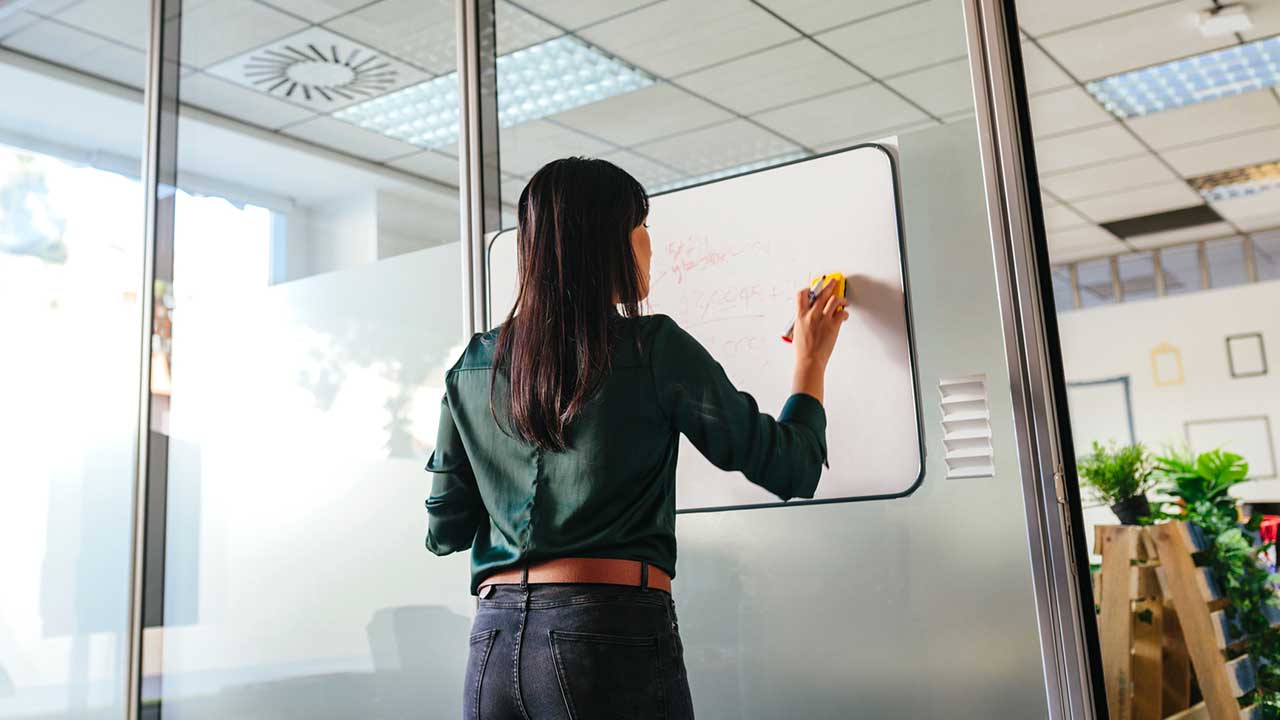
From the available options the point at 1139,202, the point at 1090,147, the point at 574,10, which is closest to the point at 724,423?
the point at 574,10

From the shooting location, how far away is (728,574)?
1.84m

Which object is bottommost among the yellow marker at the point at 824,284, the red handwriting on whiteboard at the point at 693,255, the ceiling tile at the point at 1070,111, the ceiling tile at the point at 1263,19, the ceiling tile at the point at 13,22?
the yellow marker at the point at 824,284

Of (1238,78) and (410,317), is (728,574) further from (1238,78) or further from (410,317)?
(1238,78)

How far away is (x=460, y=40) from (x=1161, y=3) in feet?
8.32

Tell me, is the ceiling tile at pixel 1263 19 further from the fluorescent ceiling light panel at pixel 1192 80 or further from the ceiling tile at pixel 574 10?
the ceiling tile at pixel 574 10

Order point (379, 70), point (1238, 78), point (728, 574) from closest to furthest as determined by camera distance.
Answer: point (728, 574) → point (379, 70) → point (1238, 78)

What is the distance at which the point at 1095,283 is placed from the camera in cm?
775

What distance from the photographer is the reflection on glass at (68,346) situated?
2.76m

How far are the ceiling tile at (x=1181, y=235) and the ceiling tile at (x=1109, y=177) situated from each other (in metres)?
1.26

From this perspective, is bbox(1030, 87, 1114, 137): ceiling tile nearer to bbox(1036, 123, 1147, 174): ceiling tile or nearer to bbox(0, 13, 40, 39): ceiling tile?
bbox(1036, 123, 1147, 174): ceiling tile

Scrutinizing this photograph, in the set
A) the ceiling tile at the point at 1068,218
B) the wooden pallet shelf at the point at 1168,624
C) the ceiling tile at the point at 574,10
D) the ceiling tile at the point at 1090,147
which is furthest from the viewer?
the ceiling tile at the point at 1068,218

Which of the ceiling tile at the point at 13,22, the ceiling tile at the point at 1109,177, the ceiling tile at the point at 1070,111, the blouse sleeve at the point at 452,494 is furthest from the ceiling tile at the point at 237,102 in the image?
the ceiling tile at the point at 1109,177

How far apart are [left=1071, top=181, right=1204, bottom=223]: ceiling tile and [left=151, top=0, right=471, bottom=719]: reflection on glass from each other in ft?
15.8

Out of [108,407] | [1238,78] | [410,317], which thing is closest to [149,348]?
[108,407]
